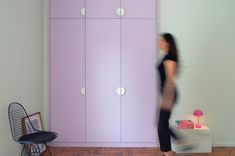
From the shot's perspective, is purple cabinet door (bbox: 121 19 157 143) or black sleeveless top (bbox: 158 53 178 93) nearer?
black sleeveless top (bbox: 158 53 178 93)

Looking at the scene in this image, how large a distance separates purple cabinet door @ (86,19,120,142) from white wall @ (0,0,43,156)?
722 millimetres

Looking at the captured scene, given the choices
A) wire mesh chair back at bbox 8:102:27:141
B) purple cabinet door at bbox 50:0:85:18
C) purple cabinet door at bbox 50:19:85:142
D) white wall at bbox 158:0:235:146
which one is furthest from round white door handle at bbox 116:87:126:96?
wire mesh chair back at bbox 8:102:27:141

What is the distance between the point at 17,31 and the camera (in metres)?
2.91

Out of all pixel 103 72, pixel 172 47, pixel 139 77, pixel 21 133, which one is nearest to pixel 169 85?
pixel 172 47

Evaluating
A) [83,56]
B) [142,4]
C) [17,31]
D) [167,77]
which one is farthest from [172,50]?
[17,31]

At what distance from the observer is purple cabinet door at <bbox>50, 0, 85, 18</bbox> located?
142 inches

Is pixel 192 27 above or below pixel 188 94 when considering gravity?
above

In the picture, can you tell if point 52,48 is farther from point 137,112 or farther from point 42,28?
point 137,112

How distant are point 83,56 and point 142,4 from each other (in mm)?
1151

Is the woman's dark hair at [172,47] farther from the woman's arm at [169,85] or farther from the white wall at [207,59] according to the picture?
the white wall at [207,59]

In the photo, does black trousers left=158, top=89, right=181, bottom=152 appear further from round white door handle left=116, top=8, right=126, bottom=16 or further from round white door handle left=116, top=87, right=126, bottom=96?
round white door handle left=116, top=8, right=126, bottom=16

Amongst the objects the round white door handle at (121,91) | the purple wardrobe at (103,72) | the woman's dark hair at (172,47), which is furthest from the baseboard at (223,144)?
the woman's dark hair at (172,47)

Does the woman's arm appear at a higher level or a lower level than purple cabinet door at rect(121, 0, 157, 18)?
lower

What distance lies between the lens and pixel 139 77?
11.8ft
